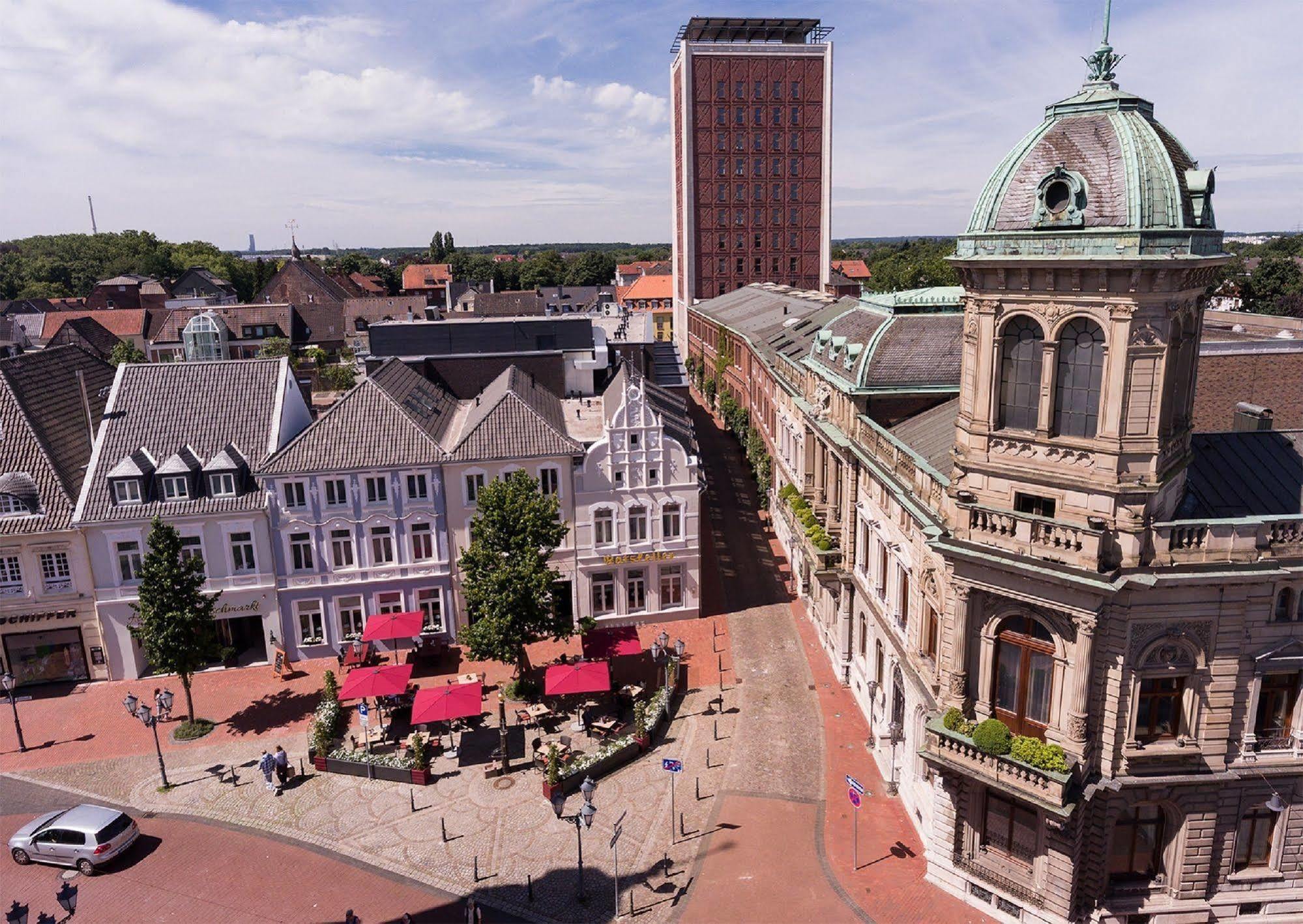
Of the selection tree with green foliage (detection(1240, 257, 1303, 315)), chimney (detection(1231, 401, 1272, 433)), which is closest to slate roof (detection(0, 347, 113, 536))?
chimney (detection(1231, 401, 1272, 433))

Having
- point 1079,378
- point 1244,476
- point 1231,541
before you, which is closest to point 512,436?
point 1079,378

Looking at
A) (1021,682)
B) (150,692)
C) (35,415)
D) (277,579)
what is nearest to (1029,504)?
(1021,682)

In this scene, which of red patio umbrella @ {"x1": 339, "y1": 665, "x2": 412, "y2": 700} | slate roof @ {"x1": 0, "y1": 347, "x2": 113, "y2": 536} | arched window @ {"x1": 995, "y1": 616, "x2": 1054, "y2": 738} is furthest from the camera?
slate roof @ {"x1": 0, "y1": 347, "x2": 113, "y2": 536}

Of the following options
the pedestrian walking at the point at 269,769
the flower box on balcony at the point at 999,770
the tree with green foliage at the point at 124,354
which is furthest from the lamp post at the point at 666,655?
the tree with green foliage at the point at 124,354

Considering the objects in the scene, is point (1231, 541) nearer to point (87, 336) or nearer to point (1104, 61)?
point (1104, 61)

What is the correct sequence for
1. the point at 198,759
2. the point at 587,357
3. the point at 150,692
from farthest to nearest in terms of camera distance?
the point at 587,357 → the point at 150,692 → the point at 198,759

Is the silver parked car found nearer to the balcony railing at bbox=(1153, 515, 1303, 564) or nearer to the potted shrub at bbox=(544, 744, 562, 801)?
the potted shrub at bbox=(544, 744, 562, 801)

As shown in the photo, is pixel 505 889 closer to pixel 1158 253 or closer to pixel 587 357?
pixel 1158 253
